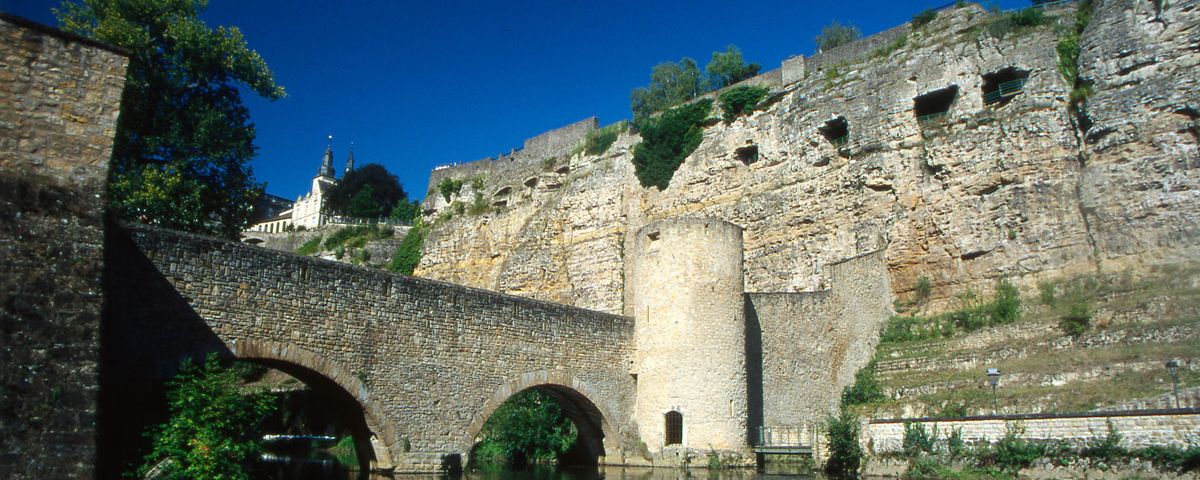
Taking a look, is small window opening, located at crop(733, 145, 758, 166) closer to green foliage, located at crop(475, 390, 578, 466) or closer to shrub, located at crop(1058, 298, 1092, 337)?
green foliage, located at crop(475, 390, 578, 466)

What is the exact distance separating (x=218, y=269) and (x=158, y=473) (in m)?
3.52

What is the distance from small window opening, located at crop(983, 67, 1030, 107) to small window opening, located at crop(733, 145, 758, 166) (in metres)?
7.39

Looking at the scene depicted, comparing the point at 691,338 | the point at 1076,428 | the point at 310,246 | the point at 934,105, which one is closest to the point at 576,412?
the point at 691,338

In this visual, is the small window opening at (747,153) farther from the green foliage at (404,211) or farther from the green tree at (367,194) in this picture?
the green tree at (367,194)

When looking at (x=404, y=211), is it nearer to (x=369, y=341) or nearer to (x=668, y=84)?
(x=668, y=84)

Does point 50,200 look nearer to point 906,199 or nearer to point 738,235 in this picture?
point 738,235

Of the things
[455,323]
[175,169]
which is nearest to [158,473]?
[455,323]

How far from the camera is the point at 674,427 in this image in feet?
64.8

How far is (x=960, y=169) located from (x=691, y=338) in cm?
951

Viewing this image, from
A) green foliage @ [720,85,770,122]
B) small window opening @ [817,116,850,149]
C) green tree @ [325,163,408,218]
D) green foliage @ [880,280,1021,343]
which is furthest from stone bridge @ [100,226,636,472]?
green tree @ [325,163,408,218]

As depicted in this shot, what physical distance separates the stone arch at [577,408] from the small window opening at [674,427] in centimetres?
124

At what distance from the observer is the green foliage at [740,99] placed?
2877 centimetres

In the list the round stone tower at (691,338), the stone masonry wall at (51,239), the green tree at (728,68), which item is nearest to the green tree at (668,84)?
the green tree at (728,68)

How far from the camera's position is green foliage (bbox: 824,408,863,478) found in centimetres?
1719
